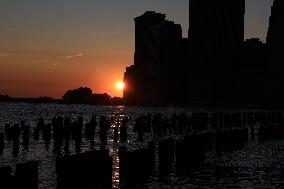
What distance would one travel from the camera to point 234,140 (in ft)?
107

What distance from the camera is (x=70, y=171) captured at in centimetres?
→ 1578

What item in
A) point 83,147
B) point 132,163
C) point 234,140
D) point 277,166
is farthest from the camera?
point 83,147

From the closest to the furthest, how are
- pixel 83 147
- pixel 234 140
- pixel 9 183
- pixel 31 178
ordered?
pixel 9 183, pixel 31 178, pixel 234 140, pixel 83 147

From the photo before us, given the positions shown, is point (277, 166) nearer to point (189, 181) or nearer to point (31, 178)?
point (189, 181)

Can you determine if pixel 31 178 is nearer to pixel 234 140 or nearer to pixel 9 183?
pixel 9 183

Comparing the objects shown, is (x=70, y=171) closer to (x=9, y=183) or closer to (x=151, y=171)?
(x=9, y=183)

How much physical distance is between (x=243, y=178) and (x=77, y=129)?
1585 centimetres

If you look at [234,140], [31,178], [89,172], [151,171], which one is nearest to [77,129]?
[234,140]

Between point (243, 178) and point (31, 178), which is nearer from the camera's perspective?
point (31, 178)

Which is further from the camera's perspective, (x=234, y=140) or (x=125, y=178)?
(x=234, y=140)

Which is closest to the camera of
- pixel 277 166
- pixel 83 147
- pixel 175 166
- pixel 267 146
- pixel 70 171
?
pixel 70 171

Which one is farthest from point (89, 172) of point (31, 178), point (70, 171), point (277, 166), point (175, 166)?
point (277, 166)

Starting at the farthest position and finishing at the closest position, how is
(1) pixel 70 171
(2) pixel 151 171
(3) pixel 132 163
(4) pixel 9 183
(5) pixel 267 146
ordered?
(5) pixel 267 146 < (2) pixel 151 171 < (3) pixel 132 163 < (1) pixel 70 171 < (4) pixel 9 183

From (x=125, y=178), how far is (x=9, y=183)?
288 inches
